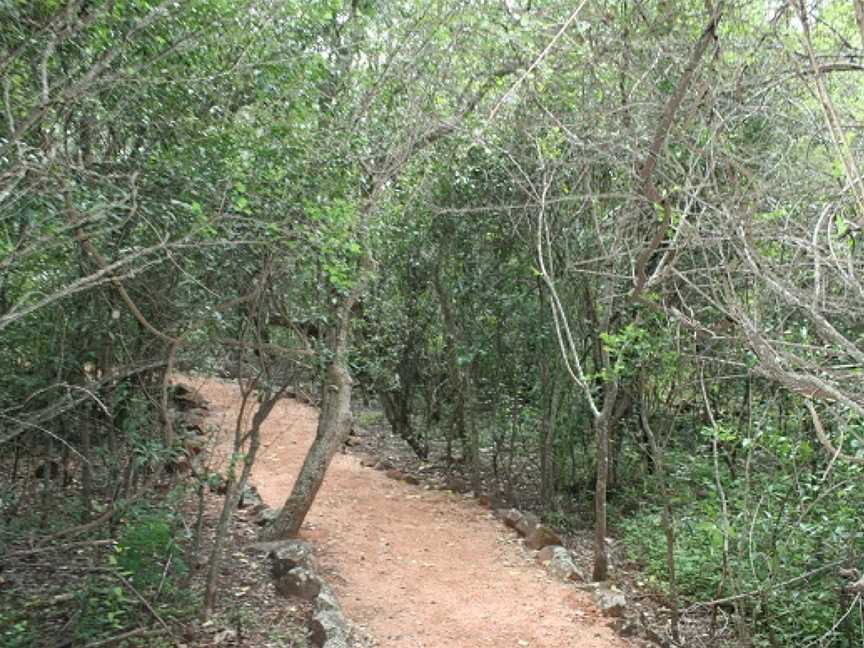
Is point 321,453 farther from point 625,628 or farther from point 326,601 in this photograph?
point 625,628

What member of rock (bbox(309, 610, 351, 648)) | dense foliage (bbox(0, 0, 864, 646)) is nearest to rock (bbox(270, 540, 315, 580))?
rock (bbox(309, 610, 351, 648))

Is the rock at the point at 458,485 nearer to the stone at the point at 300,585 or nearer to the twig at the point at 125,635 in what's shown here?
the stone at the point at 300,585

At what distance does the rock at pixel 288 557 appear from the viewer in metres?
6.75

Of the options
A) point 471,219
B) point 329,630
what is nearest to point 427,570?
point 329,630

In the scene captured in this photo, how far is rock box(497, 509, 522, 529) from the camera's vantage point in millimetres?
8750

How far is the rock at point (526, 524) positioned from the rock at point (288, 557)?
2.55 metres

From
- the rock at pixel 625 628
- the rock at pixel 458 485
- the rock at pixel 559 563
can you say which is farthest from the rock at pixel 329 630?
the rock at pixel 458 485

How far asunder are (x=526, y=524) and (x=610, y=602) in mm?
2013

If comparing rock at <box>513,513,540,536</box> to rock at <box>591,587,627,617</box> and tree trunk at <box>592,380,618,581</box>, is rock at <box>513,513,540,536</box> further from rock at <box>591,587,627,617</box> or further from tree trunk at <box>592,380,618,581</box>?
rock at <box>591,587,627,617</box>

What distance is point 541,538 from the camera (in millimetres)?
8086

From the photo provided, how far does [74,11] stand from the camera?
346 cm

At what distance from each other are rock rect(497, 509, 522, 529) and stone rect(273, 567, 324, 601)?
2.91 m

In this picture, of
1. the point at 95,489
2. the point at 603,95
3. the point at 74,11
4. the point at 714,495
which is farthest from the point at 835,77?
the point at 95,489

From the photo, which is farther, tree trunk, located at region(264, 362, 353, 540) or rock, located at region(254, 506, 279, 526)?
rock, located at region(254, 506, 279, 526)
